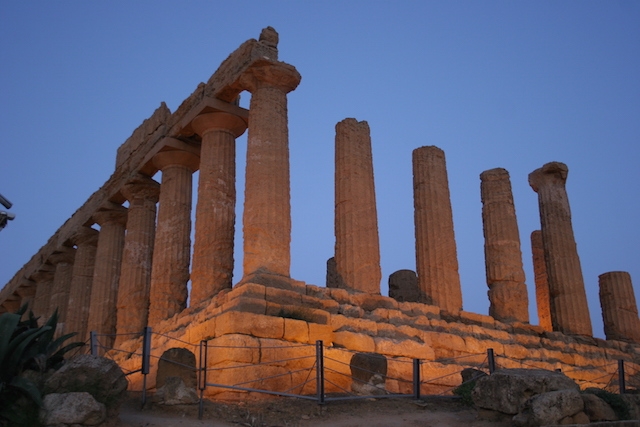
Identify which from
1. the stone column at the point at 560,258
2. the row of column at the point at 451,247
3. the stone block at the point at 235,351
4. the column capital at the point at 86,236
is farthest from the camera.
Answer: the column capital at the point at 86,236

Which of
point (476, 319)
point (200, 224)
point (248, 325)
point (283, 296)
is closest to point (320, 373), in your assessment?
point (248, 325)

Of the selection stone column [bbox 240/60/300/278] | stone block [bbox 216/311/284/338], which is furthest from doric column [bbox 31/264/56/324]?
stone block [bbox 216/311/284/338]

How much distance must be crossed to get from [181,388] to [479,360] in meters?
8.65

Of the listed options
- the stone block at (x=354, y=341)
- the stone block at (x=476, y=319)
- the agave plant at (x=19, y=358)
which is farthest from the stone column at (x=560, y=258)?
the agave plant at (x=19, y=358)

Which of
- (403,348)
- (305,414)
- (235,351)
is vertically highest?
(403,348)

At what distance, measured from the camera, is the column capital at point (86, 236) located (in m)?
26.5

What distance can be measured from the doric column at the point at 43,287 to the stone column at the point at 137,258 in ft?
30.7

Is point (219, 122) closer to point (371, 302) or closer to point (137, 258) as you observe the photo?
point (137, 258)

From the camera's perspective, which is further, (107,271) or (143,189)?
(107,271)

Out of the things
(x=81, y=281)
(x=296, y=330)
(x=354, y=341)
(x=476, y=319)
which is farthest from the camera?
(x=81, y=281)

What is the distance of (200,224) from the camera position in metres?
17.6

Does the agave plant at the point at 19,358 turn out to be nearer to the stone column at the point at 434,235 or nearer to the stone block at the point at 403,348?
the stone block at the point at 403,348

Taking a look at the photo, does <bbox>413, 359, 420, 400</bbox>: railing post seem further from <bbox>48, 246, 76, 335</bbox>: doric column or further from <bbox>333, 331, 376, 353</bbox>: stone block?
<bbox>48, 246, 76, 335</bbox>: doric column

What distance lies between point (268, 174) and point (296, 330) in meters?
4.29
